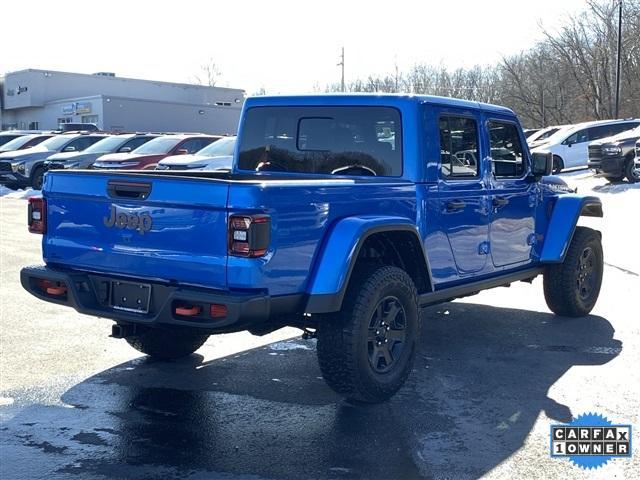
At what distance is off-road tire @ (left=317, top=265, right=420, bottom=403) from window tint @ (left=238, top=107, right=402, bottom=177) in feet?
3.18

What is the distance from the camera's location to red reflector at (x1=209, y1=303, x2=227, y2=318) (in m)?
4.35

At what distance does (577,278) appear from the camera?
25.1 feet

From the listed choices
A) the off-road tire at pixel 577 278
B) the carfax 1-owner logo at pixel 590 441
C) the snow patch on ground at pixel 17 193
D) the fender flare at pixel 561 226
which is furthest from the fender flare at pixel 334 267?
the snow patch on ground at pixel 17 193

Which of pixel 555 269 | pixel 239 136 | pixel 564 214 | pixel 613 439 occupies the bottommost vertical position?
pixel 613 439

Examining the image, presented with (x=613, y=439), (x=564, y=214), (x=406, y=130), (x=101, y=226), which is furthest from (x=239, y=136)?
(x=613, y=439)

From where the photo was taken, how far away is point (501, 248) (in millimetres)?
6602

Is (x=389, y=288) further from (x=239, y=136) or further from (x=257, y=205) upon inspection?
(x=239, y=136)

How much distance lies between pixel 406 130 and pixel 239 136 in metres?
1.61

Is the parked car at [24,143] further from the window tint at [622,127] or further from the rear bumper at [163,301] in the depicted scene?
the rear bumper at [163,301]

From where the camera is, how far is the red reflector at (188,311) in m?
4.46

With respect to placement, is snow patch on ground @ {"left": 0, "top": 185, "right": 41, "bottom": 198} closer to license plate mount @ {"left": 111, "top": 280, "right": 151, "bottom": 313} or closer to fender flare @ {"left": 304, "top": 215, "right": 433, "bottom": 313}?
license plate mount @ {"left": 111, "top": 280, "right": 151, "bottom": 313}

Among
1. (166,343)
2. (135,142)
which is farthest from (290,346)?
(135,142)

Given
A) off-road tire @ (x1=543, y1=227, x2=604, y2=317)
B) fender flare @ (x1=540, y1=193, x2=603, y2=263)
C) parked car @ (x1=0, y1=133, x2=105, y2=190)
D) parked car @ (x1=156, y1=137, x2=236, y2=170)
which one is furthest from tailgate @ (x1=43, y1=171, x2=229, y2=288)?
parked car @ (x1=0, y1=133, x2=105, y2=190)

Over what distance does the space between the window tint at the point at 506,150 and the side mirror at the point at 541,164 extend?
0.33ft
